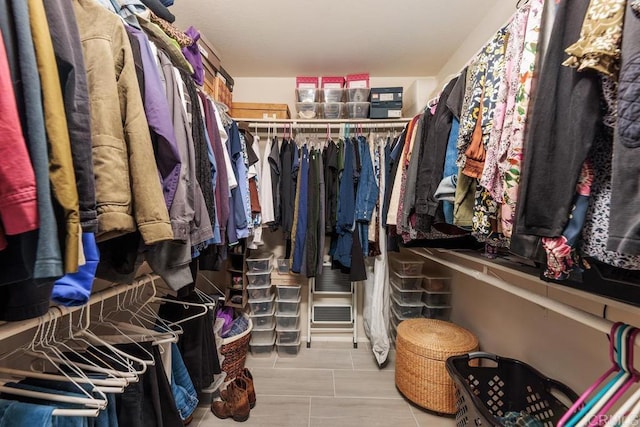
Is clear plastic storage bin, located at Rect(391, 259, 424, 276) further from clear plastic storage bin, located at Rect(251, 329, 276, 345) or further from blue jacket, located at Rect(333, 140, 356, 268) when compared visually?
clear plastic storage bin, located at Rect(251, 329, 276, 345)

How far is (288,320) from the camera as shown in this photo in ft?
7.56

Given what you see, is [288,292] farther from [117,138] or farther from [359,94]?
[117,138]

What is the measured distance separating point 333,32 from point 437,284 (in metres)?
1.98

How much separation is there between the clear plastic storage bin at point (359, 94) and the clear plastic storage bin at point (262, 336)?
200cm

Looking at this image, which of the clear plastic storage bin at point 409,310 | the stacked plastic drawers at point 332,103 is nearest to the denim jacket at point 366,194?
the stacked plastic drawers at point 332,103

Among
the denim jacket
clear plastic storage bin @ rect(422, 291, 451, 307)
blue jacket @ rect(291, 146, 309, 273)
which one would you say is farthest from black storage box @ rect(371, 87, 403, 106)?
clear plastic storage bin @ rect(422, 291, 451, 307)

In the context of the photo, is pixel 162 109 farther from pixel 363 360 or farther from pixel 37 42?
pixel 363 360

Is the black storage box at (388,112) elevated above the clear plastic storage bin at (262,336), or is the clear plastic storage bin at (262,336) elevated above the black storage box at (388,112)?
the black storage box at (388,112)

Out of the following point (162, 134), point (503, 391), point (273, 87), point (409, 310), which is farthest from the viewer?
point (273, 87)

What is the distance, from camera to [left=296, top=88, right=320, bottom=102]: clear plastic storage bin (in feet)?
7.45

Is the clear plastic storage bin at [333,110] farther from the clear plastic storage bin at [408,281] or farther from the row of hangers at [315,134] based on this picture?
the clear plastic storage bin at [408,281]

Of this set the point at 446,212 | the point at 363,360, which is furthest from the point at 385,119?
the point at 363,360

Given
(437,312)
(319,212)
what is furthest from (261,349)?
(437,312)

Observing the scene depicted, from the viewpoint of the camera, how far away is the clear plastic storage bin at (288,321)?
2.28m
